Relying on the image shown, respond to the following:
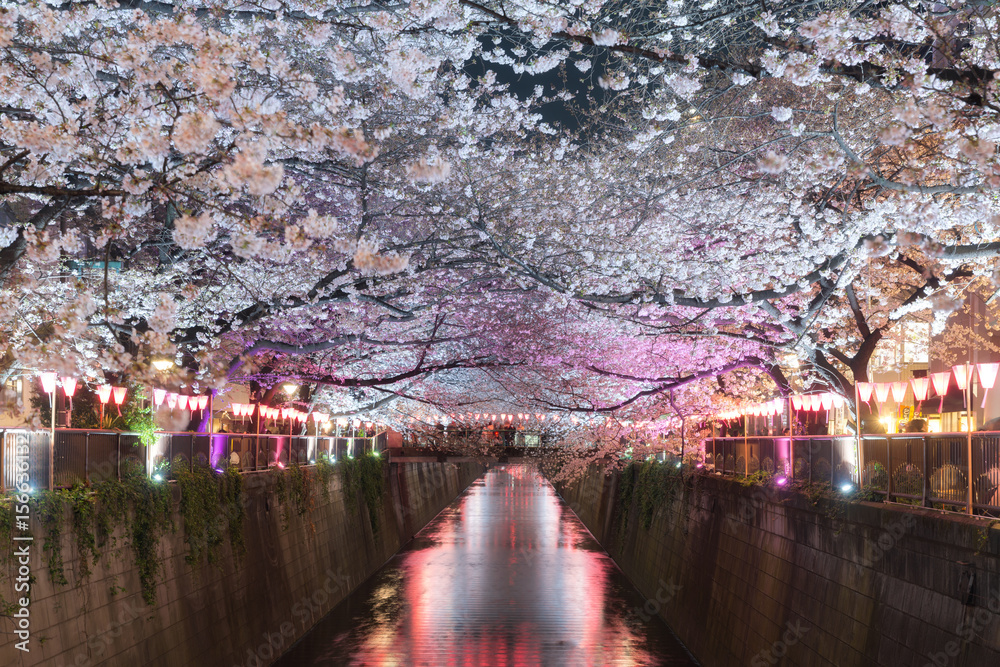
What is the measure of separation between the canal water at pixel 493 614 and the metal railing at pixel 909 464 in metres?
6.75

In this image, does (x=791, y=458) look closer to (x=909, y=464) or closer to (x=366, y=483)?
(x=909, y=464)

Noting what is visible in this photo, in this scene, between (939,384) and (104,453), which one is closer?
(939,384)

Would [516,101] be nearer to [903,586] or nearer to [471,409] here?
A: [903,586]

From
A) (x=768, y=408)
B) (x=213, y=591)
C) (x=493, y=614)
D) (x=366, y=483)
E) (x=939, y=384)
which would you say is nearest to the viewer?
(x=939, y=384)

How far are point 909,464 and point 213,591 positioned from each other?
10.0m

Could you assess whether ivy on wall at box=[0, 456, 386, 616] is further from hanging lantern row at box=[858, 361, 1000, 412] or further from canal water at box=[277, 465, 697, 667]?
hanging lantern row at box=[858, 361, 1000, 412]

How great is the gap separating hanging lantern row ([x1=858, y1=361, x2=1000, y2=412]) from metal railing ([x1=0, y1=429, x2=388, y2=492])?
29.4 feet

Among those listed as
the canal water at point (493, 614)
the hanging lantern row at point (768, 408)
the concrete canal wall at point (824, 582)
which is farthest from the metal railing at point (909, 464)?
the canal water at point (493, 614)

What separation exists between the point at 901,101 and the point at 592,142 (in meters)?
9.12

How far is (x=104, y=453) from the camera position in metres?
10.2

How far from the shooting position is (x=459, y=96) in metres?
13.8

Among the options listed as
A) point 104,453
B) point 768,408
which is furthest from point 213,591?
point 768,408

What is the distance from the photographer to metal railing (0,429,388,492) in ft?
27.8

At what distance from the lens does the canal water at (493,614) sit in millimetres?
17344
